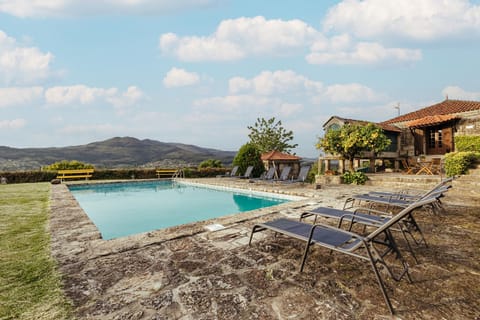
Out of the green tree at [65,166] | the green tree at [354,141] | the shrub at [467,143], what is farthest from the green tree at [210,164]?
the shrub at [467,143]

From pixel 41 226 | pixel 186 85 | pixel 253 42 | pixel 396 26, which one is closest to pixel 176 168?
pixel 186 85

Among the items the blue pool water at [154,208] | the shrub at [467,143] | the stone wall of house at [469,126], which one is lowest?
the blue pool water at [154,208]

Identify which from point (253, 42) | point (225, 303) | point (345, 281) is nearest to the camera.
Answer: point (225, 303)

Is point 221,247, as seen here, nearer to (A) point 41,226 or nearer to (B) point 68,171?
(A) point 41,226

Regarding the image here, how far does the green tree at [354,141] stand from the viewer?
11602mm

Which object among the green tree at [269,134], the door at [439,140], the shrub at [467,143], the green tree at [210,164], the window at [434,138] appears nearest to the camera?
the shrub at [467,143]

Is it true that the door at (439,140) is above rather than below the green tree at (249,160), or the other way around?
above

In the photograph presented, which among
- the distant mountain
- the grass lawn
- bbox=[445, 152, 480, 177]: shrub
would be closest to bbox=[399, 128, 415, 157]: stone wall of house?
bbox=[445, 152, 480, 177]: shrub

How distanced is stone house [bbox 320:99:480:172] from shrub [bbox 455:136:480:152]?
0.76 m

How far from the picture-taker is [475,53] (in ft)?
51.9

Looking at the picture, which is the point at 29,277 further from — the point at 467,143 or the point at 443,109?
the point at 443,109

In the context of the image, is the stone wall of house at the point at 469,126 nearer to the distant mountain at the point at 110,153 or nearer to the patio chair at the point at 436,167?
the patio chair at the point at 436,167

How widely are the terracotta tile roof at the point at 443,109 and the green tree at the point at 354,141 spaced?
8.67 metres

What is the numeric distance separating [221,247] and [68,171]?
59.1 ft
